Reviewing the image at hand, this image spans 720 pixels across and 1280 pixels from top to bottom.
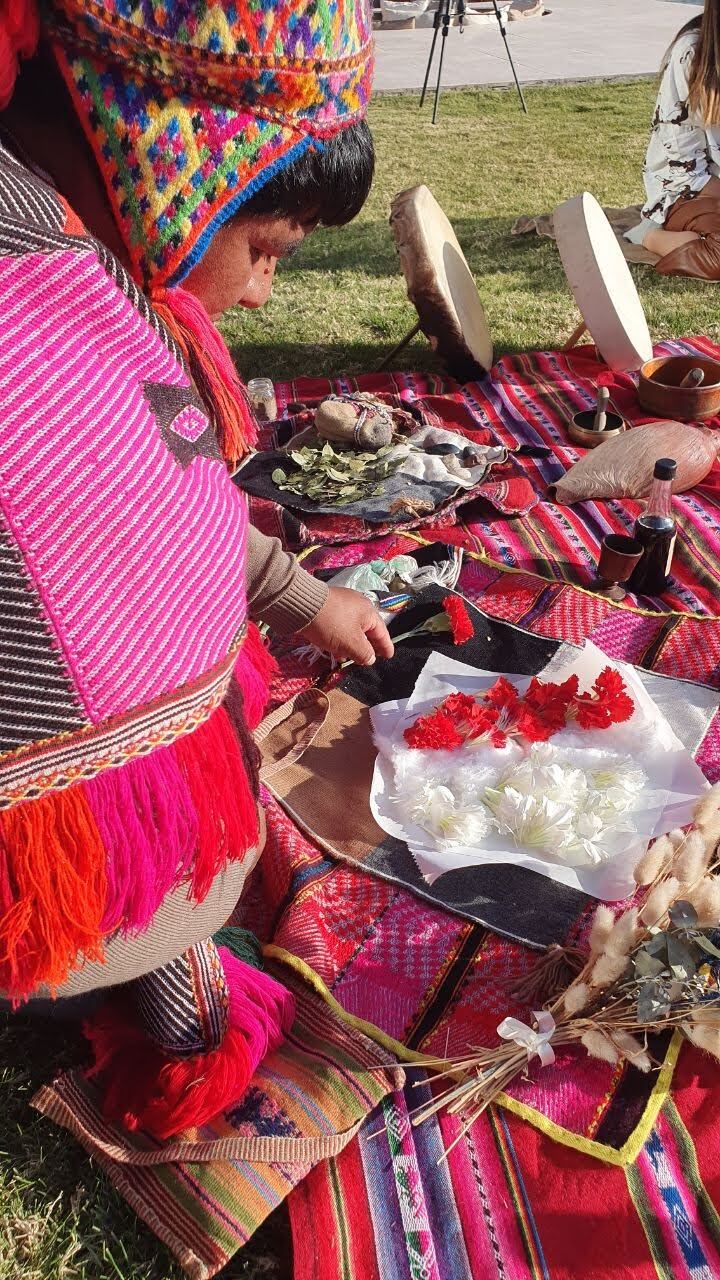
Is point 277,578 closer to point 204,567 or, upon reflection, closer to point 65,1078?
point 204,567

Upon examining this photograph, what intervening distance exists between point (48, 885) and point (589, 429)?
11.6ft

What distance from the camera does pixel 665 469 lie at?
10.2 ft

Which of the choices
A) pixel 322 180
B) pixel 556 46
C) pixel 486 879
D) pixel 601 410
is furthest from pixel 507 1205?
pixel 556 46

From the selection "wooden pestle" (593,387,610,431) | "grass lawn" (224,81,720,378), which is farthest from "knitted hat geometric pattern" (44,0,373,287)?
"grass lawn" (224,81,720,378)

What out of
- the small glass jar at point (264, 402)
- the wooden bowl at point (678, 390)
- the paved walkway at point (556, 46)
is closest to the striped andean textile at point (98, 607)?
the small glass jar at point (264, 402)

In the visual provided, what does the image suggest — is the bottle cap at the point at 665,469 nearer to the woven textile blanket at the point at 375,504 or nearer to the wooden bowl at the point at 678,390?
the woven textile blanket at the point at 375,504

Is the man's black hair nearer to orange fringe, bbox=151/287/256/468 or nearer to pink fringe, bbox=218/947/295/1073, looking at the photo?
orange fringe, bbox=151/287/256/468

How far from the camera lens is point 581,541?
3.63 m

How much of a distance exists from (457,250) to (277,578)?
145 inches

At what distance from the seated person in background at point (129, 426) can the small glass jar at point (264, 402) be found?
2.96 m

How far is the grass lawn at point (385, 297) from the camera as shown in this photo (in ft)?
5.62

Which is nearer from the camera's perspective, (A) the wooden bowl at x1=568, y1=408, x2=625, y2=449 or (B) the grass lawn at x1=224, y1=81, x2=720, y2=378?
(A) the wooden bowl at x1=568, y1=408, x2=625, y2=449

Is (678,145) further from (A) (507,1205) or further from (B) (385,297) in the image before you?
(A) (507,1205)

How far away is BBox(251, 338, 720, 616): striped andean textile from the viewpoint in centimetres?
347
